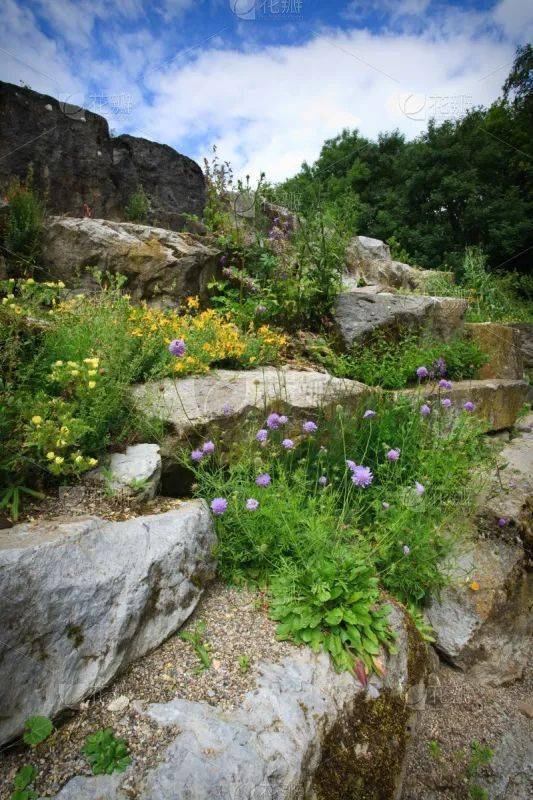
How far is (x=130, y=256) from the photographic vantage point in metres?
5.36

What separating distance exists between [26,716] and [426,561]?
7.61 ft

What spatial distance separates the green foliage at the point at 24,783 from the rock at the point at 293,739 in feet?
0.34

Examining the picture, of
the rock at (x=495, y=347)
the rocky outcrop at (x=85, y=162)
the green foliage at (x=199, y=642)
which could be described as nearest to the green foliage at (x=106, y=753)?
the green foliage at (x=199, y=642)

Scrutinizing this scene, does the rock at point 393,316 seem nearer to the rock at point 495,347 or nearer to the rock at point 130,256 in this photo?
the rock at point 495,347

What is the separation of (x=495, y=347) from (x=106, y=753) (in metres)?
6.36

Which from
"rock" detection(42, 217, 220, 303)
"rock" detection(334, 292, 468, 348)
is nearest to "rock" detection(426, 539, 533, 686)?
"rock" detection(334, 292, 468, 348)

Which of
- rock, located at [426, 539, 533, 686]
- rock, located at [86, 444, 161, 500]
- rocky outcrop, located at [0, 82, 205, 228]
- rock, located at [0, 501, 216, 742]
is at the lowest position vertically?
rock, located at [426, 539, 533, 686]

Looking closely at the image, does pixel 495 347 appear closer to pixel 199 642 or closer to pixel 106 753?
pixel 199 642

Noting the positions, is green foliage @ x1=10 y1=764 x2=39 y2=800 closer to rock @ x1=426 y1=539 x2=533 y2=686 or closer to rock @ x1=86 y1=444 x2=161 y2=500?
rock @ x1=86 y1=444 x2=161 y2=500

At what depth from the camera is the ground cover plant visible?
2.24 metres

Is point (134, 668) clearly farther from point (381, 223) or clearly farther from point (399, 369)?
point (381, 223)

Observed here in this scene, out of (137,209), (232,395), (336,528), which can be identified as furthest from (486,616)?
(137,209)

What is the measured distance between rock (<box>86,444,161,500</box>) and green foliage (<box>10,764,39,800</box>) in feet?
4.14

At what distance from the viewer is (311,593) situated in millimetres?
2289
